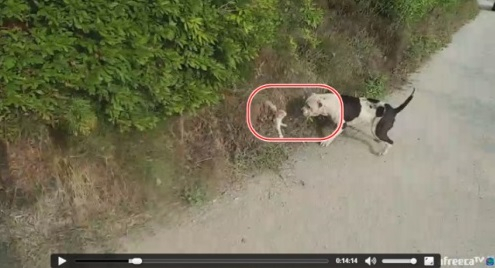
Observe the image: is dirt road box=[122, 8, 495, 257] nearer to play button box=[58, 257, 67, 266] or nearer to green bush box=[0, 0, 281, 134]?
play button box=[58, 257, 67, 266]

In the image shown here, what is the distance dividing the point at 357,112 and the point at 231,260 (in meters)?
2.08

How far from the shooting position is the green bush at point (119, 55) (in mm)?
2500

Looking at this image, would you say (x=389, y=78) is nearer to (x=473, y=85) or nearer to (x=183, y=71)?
(x=473, y=85)

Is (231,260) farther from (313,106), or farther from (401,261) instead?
(313,106)

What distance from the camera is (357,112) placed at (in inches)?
168

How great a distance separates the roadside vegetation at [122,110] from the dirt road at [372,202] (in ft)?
0.89

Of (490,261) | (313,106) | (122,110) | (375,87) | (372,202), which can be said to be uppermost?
(375,87)

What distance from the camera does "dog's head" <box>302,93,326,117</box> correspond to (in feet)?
13.6

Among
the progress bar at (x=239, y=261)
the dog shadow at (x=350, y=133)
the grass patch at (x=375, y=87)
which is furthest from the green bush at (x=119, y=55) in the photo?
the grass patch at (x=375, y=87)

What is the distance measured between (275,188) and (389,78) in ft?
8.90

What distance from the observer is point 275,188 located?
377 centimetres

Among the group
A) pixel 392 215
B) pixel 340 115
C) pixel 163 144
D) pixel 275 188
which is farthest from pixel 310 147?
pixel 163 144

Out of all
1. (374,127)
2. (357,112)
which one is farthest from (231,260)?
(374,127)

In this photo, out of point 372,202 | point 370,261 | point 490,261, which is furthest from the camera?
point 372,202
